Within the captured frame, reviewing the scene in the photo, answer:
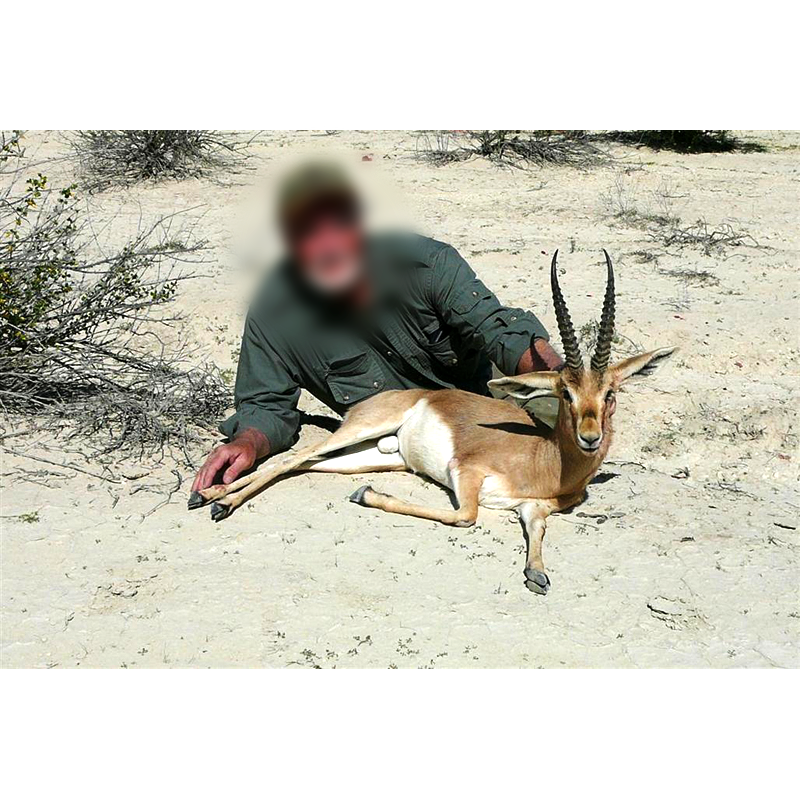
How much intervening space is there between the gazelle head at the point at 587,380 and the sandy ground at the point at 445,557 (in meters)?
0.68

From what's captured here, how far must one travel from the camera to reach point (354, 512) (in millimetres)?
5598

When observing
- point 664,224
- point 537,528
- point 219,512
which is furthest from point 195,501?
point 664,224

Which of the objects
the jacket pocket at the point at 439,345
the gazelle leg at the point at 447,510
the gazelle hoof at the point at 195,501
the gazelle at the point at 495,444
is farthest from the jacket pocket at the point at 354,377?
the gazelle hoof at the point at 195,501

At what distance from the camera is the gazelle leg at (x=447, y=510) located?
5.49 meters

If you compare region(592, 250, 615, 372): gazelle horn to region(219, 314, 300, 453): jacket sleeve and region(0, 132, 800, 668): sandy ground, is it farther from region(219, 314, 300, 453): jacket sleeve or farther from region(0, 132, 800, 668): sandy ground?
region(219, 314, 300, 453): jacket sleeve

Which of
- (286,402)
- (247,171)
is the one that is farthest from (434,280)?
(247,171)

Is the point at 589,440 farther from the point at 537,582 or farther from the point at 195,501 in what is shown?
the point at 195,501

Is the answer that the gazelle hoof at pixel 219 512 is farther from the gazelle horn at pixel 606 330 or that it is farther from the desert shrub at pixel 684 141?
the desert shrub at pixel 684 141

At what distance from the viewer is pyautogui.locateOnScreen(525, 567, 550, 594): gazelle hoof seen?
4.81 meters

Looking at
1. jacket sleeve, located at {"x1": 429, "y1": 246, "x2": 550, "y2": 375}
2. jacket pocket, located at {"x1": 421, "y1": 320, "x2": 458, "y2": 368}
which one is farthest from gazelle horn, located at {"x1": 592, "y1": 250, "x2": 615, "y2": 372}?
jacket pocket, located at {"x1": 421, "y1": 320, "x2": 458, "y2": 368}

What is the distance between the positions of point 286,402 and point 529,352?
1656mm

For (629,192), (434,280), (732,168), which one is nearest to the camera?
(434,280)

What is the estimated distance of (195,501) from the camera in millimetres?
5539

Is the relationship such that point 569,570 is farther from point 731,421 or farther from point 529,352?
point 731,421
